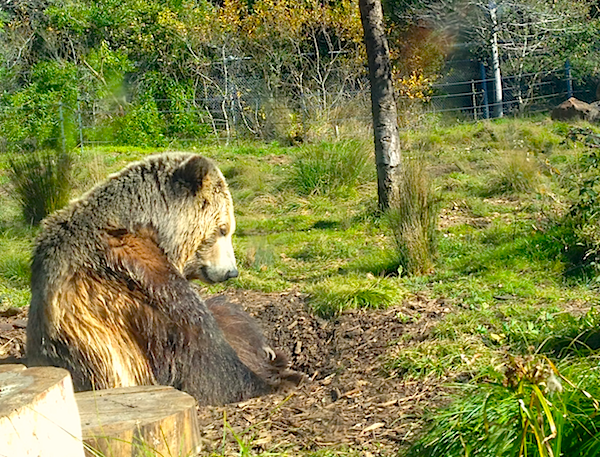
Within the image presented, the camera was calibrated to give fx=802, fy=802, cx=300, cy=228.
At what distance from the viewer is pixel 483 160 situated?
1327 centimetres

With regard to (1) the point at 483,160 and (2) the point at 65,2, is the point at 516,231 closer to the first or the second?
(1) the point at 483,160

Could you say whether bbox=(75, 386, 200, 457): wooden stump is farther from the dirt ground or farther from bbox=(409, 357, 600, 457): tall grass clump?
bbox=(409, 357, 600, 457): tall grass clump

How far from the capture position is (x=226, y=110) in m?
21.3

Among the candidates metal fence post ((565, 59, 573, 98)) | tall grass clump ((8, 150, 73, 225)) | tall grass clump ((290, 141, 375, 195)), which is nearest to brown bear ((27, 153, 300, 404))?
tall grass clump ((8, 150, 73, 225))

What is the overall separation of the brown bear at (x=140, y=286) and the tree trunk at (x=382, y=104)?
14.0 feet

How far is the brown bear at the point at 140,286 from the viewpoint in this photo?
14.0ft

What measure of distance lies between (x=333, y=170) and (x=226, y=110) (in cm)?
1003

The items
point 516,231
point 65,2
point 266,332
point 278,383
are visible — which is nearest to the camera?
point 278,383

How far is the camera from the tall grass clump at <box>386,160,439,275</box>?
281 inches

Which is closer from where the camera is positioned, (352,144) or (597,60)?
(352,144)

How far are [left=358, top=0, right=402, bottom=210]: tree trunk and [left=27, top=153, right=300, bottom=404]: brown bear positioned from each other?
4.26m

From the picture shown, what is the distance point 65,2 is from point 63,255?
21744 millimetres

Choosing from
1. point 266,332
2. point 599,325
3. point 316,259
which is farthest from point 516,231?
point 599,325

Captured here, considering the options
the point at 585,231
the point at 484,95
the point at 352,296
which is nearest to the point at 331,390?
the point at 352,296
